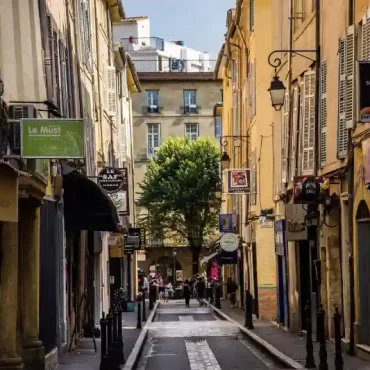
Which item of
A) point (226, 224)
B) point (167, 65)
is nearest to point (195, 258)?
point (167, 65)

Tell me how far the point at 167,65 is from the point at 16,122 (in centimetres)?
8113

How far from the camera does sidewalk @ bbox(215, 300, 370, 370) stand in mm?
18934

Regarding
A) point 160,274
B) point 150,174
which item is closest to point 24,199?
point 150,174

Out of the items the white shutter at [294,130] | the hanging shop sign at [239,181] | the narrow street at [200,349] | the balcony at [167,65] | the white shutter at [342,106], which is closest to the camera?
the white shutter at [342,106]

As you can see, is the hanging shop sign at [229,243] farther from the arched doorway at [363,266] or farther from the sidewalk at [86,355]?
the arched doorway at [363,266]

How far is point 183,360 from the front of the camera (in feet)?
73.9

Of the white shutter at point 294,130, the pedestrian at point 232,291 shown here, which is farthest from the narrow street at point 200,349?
the pedestrian at point 232,291

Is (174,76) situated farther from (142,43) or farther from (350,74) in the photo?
(350,74)

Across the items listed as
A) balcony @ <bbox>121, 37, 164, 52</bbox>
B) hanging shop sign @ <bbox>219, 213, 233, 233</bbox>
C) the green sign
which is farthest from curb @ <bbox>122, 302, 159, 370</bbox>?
balcony @ <bbox>121, 37, 164, 52</bbox>

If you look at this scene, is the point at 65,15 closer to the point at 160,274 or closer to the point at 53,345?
the point at 53,345

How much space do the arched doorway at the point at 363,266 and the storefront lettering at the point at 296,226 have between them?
19.1ft

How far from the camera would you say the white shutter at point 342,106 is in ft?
67.2

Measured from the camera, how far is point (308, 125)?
25.0 metres

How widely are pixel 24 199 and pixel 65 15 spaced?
890 cm
